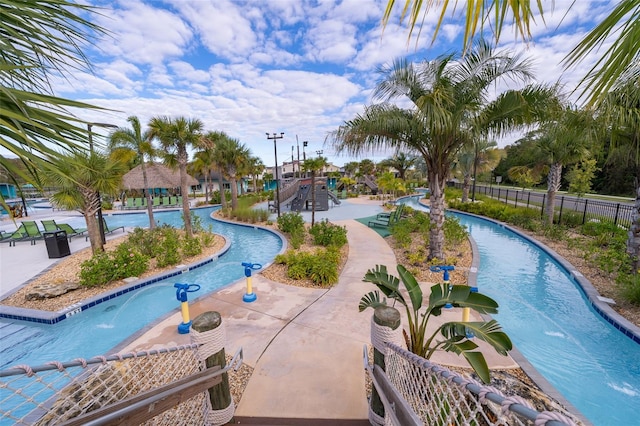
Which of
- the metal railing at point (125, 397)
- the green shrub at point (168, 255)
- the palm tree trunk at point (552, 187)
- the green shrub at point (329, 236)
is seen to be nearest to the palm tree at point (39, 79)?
the metal railing at point (125, 397)

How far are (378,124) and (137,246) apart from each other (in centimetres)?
849

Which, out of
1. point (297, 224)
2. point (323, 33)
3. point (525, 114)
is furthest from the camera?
point (297, 224)

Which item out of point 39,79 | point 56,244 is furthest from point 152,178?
point 39,79

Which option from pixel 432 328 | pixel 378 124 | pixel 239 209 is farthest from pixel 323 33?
pixel 239 209

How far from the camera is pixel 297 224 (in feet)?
38.0

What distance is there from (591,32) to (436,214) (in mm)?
6400

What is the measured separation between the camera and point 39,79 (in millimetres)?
1756

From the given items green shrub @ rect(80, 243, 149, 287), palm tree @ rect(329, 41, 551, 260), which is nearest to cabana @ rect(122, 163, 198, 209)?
green shrub @ rect(80, 243, 149, 287)

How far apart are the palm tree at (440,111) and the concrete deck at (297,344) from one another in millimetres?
3728

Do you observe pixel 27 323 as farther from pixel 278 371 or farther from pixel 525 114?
pixel 525 114

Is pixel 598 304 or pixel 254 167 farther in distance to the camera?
pixel 254 167

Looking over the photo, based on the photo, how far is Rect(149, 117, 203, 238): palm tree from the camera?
32.4 ft

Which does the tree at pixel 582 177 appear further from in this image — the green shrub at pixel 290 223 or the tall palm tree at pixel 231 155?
the tall palm tree at pixel 231 155

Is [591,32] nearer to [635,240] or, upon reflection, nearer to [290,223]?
[635,240]
